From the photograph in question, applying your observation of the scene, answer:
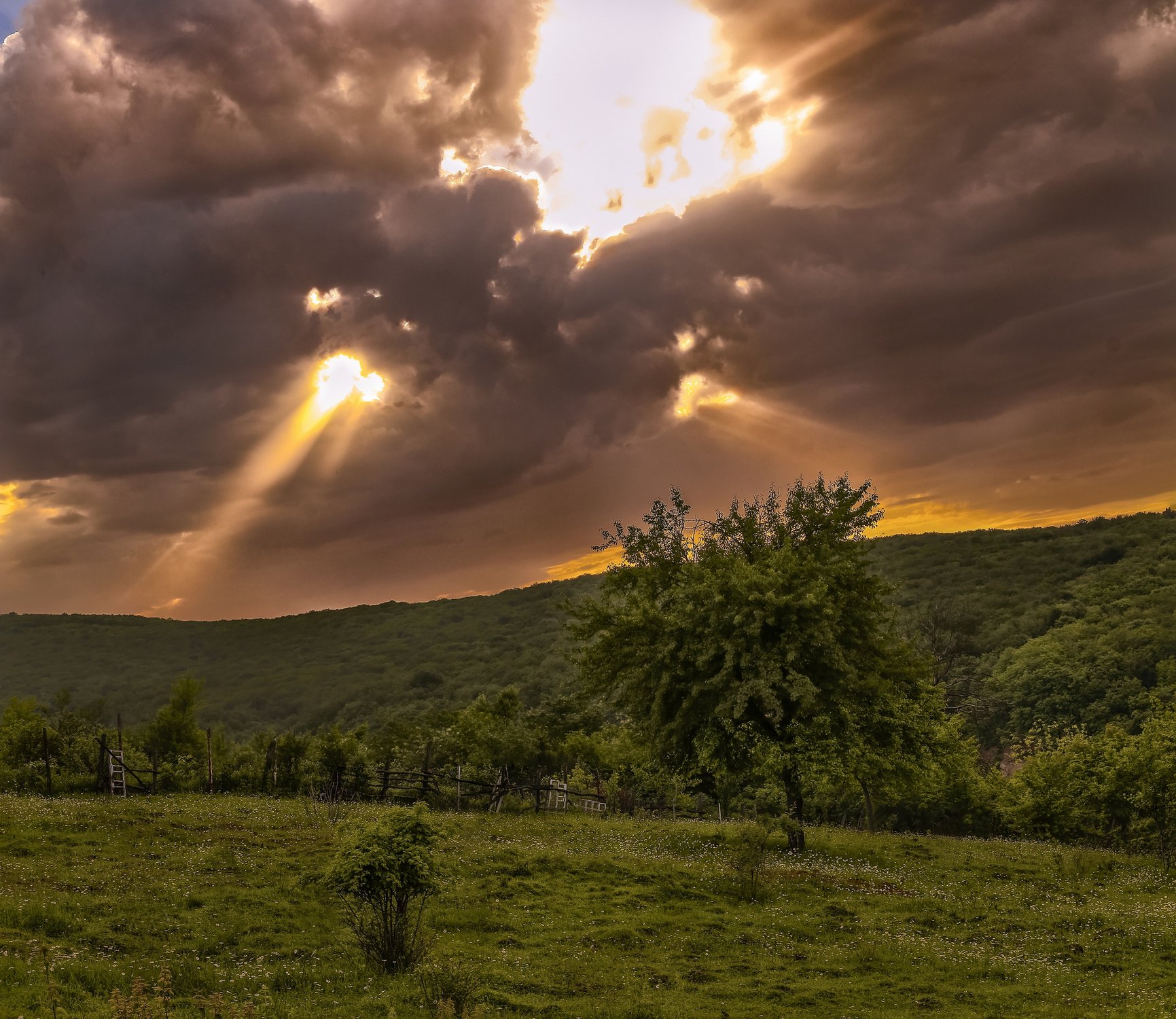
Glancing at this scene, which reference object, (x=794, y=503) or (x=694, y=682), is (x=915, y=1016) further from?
(x=794, y=503)

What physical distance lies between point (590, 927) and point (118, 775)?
34052 mm

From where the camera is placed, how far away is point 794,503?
38.1 meters

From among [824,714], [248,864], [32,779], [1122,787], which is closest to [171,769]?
[32,779]

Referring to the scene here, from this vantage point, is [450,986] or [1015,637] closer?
[450,986]

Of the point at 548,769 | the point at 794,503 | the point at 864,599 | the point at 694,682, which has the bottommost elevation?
the point at 548,769

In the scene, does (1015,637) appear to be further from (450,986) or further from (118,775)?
(450,986)

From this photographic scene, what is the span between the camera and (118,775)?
144 feet

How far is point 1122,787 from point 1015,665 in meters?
64.7

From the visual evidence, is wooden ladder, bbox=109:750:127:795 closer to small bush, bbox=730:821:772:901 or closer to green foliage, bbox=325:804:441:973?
green foliage, bbox=325:804:441:973

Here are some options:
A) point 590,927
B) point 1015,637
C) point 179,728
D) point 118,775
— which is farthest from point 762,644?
point 1015,637

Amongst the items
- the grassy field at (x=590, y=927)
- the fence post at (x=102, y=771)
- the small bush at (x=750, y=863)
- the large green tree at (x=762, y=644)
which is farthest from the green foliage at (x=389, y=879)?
the fence post at (x=102, y=771)

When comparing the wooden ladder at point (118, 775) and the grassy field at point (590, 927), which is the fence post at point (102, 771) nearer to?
the wooden ladder at point (118, 775)

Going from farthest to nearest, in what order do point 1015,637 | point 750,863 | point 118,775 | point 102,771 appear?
point 1015,637
point 118,775
point 102,771
point 750,863

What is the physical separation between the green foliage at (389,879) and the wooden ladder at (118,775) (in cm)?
3161
